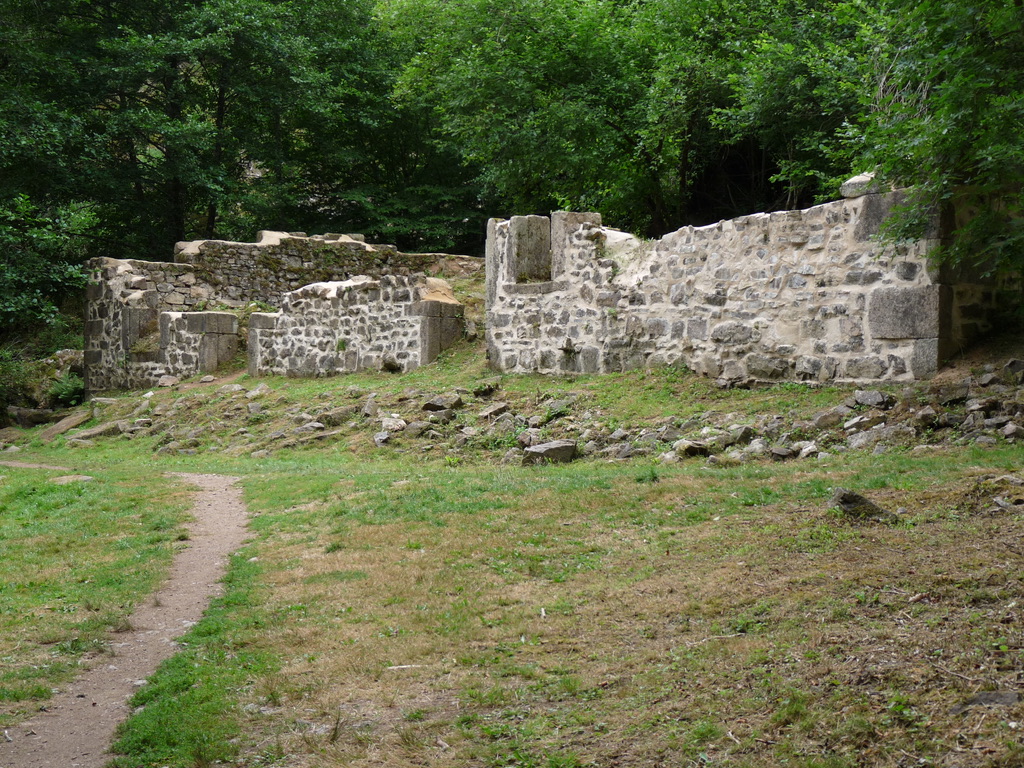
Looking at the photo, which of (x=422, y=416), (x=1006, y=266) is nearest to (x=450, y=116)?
(x=422, y=416)

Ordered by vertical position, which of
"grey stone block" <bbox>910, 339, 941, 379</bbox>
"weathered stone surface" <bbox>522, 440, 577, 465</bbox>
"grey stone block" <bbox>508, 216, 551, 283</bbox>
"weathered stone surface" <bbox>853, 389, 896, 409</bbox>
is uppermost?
"grey stone block" <bbox>508, 216, 551, 283</bbox>

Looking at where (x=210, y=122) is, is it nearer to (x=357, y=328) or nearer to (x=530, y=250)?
(x=357, y=328)

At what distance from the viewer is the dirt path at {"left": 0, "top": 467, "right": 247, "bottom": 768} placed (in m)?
4.57

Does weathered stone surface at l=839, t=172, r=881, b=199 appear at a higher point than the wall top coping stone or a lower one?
lower

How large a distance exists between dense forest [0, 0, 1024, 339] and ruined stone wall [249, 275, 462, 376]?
12.9ft

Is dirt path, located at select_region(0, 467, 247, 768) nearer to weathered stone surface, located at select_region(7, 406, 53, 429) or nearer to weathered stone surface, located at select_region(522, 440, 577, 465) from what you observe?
weathered stone surface, located at select_region(522, 440, 577, 465)

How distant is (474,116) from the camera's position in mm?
21688

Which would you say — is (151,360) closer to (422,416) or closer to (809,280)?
(422,416)

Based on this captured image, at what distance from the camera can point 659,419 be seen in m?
11.3

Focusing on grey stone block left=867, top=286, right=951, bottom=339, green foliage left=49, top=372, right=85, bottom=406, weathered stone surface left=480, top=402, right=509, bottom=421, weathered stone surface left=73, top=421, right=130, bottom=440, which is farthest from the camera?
green foliage left=49, top=372, right=85, bottom=406

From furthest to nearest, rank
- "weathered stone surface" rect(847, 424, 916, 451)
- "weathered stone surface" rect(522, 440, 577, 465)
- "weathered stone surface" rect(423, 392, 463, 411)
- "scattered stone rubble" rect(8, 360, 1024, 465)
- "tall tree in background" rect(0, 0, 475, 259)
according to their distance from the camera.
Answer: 1. "tall tree in background" rect(0, 0, 475, 259)
2. "weathered stone surface" rect(423, 392, 463, 411)
3. "weathered stone surface" rect(522, 440, 577, 465)
4. "scattered stone rubble" rect(8, 360, 1024, 465)
5. "weathered stone surface" rect(847, 424, 916, 451)

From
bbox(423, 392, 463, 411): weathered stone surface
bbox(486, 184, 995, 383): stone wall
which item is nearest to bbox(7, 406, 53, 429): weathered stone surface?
bbox(486, 184, 995, 383): stone wall

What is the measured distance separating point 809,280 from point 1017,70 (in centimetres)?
396

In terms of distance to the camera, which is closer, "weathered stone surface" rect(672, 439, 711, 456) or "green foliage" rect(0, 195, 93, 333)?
"weathered stone surface" rect(672, 439, 711, 456)
